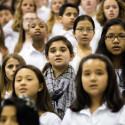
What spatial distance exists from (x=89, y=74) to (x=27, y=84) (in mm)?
678

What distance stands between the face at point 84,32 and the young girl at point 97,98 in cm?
141

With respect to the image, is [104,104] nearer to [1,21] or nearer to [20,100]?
[20,100]

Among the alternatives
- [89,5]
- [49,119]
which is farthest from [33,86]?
[89,5]

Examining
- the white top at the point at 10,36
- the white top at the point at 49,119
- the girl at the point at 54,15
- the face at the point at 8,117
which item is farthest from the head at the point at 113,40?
the white top at the point at 10,36

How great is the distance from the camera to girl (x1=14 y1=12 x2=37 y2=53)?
6.50 meters

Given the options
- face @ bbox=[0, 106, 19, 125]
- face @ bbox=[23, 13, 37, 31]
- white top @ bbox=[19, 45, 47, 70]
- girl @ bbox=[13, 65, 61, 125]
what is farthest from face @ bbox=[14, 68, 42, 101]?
face @ bbox=[23, 13, 37, 31]

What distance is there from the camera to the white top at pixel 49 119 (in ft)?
12.4

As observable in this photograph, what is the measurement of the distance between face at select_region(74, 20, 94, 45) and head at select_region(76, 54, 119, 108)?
1415mm

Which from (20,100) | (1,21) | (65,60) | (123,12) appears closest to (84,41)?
(65,60)

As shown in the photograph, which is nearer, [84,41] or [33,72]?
[33,72]

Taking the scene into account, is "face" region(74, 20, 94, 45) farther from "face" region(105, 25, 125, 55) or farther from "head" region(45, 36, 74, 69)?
"face" region(105, 25, 125, 55)

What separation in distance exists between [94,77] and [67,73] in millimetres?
1123

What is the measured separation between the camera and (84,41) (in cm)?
503

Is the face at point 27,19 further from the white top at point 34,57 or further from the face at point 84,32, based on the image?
the face at point 84,32
